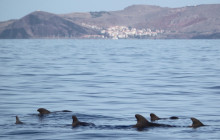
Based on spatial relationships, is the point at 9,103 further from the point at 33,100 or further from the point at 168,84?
the point at 168,84

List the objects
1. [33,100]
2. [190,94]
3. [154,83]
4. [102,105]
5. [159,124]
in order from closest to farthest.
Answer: [159,124] < [102,105] < [33,100] < [190,94] < [154,83]

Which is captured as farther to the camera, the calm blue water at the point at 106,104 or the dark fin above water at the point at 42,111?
the dark fin above water at the point at 42,111

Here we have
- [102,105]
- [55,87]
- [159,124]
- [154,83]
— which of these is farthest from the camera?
[154,83]

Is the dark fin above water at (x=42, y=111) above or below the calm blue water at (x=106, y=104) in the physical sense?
above

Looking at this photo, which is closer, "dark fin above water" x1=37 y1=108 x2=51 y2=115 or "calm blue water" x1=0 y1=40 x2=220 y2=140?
"calm blue water" x1=0 y1=40 x2=220 y2=140

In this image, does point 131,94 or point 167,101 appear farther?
point 131,94

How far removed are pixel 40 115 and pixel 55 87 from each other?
10.5 metres

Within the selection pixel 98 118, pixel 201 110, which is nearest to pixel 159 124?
pixel 98 118

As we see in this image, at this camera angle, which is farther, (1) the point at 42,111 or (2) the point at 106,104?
(2) the point at 106,104

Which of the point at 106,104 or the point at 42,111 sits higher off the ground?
the point at 42,111

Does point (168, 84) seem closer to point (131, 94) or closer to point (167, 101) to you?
point (131, 94)

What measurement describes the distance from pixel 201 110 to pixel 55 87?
38.7ft

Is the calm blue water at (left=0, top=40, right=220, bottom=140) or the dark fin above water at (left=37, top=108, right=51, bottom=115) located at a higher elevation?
the dark fin above water at (left=37, top=108, right=51, bottom=115)

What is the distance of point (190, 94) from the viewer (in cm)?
2531
